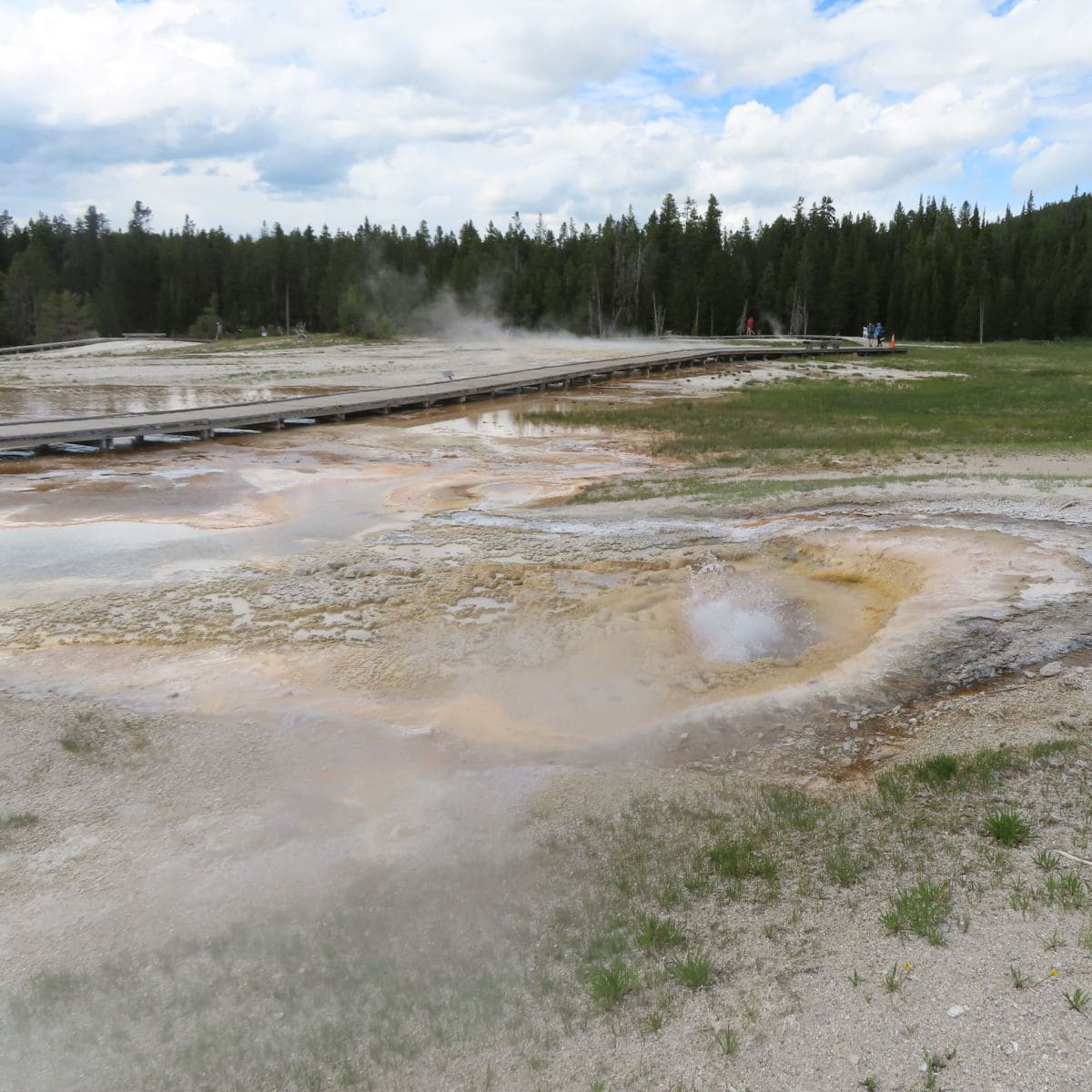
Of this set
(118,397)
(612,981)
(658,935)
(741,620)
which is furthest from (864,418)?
(118,397)

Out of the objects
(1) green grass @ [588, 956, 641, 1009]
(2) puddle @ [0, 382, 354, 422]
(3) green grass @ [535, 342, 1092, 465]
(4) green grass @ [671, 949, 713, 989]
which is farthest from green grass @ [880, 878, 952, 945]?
(2) puddle @ [0, 382, 354, 422]

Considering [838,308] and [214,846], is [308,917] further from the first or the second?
[838,308]

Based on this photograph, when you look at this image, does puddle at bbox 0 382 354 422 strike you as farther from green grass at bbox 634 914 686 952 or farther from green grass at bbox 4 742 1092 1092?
green grass at bbox 634 914 686 952

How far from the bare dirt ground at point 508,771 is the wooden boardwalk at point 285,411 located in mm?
6287

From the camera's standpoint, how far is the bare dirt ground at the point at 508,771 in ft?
11.7

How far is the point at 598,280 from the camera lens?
7088cm

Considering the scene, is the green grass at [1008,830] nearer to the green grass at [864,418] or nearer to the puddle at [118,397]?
the green grass at [864,418]

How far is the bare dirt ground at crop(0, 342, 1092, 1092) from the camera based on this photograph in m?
3.56

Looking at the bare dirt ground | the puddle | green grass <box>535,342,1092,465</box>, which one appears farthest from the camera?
the puddle

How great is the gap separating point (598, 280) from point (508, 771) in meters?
68.8

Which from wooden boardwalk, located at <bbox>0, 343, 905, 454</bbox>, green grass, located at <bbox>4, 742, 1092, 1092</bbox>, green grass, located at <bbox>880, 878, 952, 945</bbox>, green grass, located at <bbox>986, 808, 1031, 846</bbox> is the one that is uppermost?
wooden boardwalk, located at <bbox>0, 343, 905, 454</bbox>

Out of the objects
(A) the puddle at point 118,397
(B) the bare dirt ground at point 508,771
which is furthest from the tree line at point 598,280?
(B) the bare dirt ground at point 508,771

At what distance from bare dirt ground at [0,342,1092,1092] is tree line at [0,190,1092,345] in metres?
55.3

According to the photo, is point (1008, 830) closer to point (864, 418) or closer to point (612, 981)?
point (612, 981)
